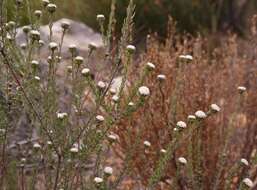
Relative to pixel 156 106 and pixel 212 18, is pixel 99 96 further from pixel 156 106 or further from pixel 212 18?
pixel 212 18

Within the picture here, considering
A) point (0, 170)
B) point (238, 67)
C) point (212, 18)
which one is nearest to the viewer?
point (0, 170)

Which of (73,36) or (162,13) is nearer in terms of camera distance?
(73,36)

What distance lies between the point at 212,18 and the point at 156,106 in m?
4.47

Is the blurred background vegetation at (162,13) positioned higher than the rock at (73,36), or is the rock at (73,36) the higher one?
the rock at (73,36)

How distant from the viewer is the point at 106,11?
23.6 feet

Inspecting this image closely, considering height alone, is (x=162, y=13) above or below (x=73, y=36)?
below

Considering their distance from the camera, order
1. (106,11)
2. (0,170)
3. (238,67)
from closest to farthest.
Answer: (0,170) → (238,67) → (106,11)

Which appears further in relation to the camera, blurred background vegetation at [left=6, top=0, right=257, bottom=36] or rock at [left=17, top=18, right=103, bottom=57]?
blurred background vegetation at [left=6, top=0, right=257, bottom=36]

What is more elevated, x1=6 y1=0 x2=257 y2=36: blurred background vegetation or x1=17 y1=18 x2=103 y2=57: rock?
x1=17 y1=18 x2=103 y2=57: rock

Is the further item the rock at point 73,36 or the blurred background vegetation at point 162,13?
the blurred background vegetation at point 162,13

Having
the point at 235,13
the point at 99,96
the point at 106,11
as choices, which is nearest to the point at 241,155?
the point at 99,96

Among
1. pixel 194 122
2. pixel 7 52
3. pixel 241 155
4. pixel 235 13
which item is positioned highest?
pixel 7 52

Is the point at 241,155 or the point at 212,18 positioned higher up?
the point at 241,155

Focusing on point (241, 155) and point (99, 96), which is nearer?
point (99, 96)
